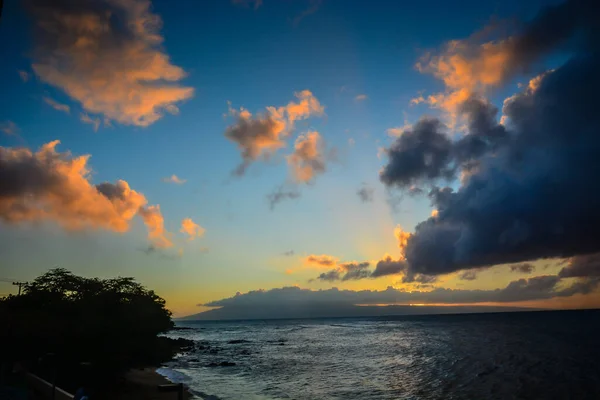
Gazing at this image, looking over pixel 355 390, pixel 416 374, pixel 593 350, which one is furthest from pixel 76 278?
pixel 593 350

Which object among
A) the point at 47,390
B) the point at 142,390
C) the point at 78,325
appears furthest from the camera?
the point at 78,325

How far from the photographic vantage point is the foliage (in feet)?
118

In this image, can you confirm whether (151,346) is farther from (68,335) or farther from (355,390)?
(355,390)

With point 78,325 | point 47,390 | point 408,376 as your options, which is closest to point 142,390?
point 78,325

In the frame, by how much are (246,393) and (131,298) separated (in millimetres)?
21701

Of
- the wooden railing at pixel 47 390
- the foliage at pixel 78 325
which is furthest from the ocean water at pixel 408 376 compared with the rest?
the wooden railing at pixel 47 390

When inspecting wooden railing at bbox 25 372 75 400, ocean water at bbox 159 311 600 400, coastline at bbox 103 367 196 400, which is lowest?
ocean water at bbox 159 311 600 400

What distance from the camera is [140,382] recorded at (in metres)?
41.2

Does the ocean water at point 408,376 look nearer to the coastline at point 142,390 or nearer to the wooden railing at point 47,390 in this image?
the coastline at point 142,390

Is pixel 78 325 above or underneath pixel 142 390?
above

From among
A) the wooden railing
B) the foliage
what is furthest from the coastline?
the wooden railing

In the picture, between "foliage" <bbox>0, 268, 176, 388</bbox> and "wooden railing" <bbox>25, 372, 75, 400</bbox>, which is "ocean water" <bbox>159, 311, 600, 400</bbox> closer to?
"foliage" <bbox>0, 268, 176, 388</bbox>

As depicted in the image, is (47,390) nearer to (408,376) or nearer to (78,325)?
(78,325)

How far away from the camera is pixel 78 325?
3891 centimetres
